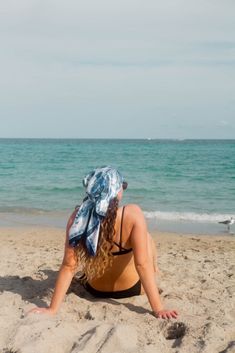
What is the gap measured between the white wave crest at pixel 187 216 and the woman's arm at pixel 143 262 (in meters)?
7.97

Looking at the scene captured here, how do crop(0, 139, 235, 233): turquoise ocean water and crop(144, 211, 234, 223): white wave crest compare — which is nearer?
crop(0, 139, 235, 233): turquoise ocean water

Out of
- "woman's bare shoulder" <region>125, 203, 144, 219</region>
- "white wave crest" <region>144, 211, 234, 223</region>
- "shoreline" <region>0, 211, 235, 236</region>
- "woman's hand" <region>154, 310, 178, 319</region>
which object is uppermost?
"woman's bare shoulder" <region>125, 203, 144, 219</region>

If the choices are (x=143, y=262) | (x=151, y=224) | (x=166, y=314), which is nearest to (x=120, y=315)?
(x=166, y=314)

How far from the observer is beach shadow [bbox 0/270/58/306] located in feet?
14.3

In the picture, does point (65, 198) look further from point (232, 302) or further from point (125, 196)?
point (232, 302)

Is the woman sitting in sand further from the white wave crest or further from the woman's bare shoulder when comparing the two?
the white wave crest

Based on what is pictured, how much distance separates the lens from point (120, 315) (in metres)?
3.94

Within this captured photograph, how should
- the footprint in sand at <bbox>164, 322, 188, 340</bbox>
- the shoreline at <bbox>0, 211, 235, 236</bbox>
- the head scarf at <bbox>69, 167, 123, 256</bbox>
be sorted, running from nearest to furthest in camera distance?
the footprint in sand at <bbox>164, 322, 188, 340</bbox> < the head scarf at <bbox>69, 167, 123, 256</bbox> < the shoreline at <bbox>0, 211, 235, 236</bbox>

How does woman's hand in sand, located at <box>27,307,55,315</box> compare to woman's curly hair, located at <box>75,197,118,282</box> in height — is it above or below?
below

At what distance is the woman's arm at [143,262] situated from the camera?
3805 millimetres

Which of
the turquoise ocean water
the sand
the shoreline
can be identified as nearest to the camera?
the sand

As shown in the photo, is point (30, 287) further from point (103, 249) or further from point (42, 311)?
point (103, 249)

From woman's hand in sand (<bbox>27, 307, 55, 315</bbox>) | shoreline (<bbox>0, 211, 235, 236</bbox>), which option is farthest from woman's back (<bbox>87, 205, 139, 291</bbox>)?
shoreline (<bbox>0, 211, 235, 236</bbox>)

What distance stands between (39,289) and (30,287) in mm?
107
